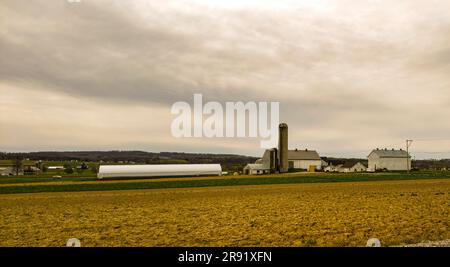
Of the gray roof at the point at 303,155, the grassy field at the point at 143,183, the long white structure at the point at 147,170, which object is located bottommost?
the grassy field at the point at 143,183

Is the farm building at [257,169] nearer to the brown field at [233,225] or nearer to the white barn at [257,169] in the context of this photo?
the white barn at [257,169]

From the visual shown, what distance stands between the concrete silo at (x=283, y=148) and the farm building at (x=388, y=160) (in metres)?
30.9

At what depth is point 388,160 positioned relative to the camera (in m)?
121

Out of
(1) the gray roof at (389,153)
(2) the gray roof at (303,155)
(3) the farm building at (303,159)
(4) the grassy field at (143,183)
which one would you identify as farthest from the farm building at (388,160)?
(4) the grassy field at (143,183)

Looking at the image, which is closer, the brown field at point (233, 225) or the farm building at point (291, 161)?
the brown field at point (233, 225)

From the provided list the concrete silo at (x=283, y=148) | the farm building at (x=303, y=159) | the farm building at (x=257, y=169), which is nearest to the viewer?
the concrete silo at (x=283, y=148)

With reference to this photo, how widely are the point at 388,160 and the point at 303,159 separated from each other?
2526cm

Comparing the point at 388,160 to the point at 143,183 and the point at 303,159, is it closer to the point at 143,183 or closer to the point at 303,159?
the point at 303,159

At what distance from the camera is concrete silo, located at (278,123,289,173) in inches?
4205

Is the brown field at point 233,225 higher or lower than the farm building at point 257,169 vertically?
higher

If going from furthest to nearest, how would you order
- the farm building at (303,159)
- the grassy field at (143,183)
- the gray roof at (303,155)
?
1. the gray roof at (303,155)
2. the farm building at (303,159)
3. the grassy field at (143,183)

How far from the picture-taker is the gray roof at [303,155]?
427 ft
